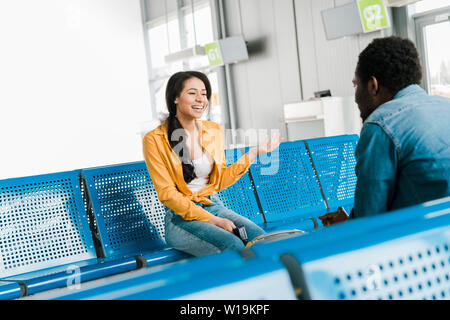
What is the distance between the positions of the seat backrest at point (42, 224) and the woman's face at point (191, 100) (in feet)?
2.77

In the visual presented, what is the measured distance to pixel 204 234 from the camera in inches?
102

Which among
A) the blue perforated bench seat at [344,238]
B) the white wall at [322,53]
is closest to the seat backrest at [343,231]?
the blue perforated bench seat at [344,238]

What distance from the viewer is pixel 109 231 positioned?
3.04m

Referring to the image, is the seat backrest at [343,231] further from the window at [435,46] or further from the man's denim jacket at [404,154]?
the window at [435,46]

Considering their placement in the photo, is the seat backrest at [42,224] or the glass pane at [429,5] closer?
the seat backrest at [42,224]

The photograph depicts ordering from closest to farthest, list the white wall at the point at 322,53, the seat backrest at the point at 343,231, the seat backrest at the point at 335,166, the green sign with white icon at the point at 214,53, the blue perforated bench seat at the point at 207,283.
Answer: the blue perforated bench seat at the point at 207,283, the seat backrest at the point at 343,231, the seat backrest at the point at 335,166, the white wall at the point at 322,53, the green sign with white icon at the point at 214,53

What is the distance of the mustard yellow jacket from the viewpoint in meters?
2.69

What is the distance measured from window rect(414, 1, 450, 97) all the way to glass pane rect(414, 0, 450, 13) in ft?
0.11

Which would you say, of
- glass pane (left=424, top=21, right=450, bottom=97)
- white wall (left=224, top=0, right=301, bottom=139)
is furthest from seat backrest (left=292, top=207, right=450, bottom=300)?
white wall (left=224, top=0, right=301, bottom=139)

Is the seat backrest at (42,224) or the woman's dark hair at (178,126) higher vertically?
the woman's dark hair at (178,126)

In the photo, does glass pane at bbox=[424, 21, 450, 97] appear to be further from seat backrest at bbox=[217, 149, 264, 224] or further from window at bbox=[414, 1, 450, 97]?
seat backrest at bbox=[217, 149, 264, 224]

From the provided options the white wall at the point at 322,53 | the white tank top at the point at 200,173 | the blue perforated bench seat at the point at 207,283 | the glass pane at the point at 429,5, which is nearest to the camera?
the blue perforated bench seat at the point at 207,283

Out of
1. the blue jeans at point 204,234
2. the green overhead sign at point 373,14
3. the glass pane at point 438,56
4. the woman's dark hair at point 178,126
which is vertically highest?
the green overhead sign at point 373,14

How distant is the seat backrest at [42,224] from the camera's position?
9.19ft
